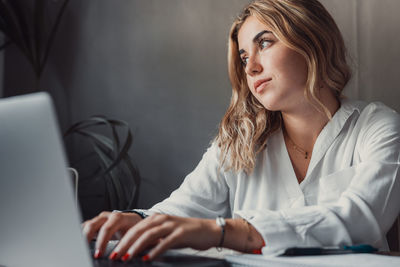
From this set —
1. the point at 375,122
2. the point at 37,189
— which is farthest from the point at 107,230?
the point at 375,122

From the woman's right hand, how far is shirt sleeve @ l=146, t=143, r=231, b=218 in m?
0.39

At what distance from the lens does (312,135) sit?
1.65 meters

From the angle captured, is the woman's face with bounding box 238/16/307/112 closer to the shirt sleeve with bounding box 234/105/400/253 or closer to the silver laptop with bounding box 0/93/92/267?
the shirt sleeve with bounding box 234/105/400/253

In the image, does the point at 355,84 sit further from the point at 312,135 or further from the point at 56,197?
the point at 56,197

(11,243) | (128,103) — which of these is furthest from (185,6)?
(11,243)

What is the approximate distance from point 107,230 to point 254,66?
82cm

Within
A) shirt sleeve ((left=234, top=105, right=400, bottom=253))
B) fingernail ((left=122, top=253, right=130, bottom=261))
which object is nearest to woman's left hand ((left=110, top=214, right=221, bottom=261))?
fingernail ((left=122, top=253, right=130, bottom=261))

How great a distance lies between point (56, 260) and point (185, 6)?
2.05 m

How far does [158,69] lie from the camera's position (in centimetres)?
263

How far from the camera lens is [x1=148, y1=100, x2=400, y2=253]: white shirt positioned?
108 cm

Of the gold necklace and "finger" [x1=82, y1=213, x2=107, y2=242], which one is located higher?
"finger" [x1=82, y1=213, x2=107, y2=242]

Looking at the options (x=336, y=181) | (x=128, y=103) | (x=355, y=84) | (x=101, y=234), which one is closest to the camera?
(x=101, y=234)

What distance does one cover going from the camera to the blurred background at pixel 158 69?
1934 millimetres

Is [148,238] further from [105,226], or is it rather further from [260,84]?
[260,84]
